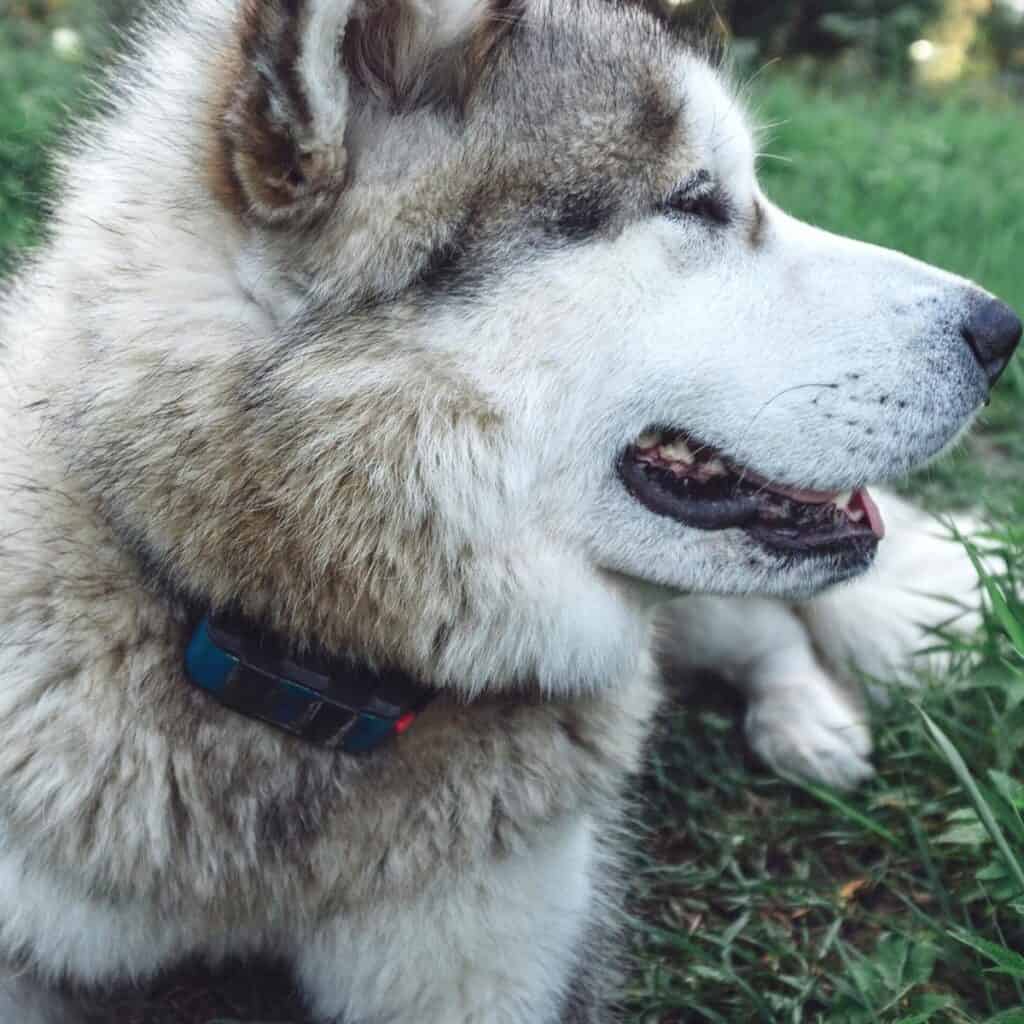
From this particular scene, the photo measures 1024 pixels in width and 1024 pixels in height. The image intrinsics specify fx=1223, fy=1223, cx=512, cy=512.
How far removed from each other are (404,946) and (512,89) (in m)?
1.25

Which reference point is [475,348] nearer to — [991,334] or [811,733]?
[991,334]

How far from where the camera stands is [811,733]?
259 centimetres

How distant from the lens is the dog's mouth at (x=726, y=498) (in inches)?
69.8

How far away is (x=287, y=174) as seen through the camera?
5.09 feet

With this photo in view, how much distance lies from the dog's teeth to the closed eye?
0.33m

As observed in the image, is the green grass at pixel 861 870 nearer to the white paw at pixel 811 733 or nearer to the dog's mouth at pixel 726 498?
the white paw at pixel 811 733

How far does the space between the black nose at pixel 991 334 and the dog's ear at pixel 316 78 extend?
82cm

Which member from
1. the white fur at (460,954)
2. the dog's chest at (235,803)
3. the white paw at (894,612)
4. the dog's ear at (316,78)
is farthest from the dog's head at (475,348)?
the white paw at (894,612)

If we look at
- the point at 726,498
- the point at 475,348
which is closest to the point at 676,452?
the point at 726,498

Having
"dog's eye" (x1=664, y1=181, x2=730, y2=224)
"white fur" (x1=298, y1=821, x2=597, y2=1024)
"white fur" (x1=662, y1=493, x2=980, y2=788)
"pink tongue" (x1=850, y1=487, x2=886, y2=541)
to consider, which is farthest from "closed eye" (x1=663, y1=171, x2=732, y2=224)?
"white fur" (x1=662, y1=493, x2=980, y2=788)

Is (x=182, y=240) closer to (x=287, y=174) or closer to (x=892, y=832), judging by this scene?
(x=287, y=174)

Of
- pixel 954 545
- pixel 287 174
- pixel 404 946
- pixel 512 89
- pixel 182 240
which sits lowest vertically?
pixel 404 946

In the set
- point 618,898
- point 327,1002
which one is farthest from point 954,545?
point 327,1002

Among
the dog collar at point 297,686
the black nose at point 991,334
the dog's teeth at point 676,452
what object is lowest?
the dog collar at point 297,686
